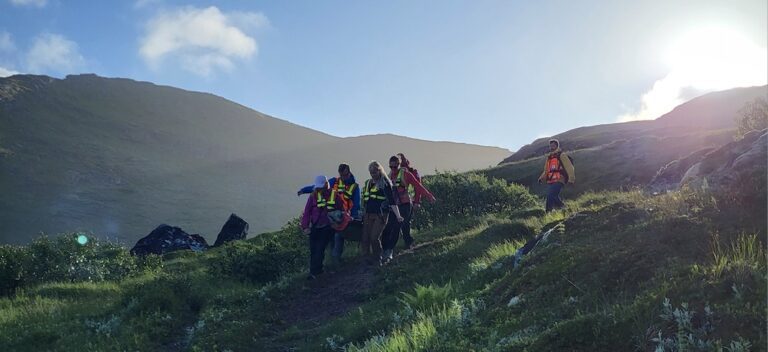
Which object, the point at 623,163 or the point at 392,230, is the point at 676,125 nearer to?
the point at 623,163

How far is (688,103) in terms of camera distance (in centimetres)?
6912

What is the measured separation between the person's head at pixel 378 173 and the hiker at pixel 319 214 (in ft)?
3.13

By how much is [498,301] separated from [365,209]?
648cm

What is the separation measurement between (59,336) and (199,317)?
8.04ft

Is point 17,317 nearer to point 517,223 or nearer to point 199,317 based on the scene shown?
point 199,317

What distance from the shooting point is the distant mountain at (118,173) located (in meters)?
101

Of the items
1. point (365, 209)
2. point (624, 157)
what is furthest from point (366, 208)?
point (624, 157)

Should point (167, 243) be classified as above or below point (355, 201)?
below

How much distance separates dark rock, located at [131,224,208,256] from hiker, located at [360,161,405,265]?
2000 centimetres

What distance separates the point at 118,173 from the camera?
136 meters

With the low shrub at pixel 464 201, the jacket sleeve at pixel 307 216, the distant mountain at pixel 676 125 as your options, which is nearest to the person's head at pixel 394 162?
the jacket sleeve at pixel 307 216

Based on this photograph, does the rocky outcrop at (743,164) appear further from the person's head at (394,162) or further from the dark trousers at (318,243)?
the dark trousers at (318,243)

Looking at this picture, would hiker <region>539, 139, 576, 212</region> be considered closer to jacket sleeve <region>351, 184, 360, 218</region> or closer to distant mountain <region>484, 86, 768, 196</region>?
distant mountain <region>484, 86, 768, 196</region>

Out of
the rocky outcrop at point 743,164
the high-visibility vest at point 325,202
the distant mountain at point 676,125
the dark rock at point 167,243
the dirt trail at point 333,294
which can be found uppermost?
the distant mountain at point 676,125
